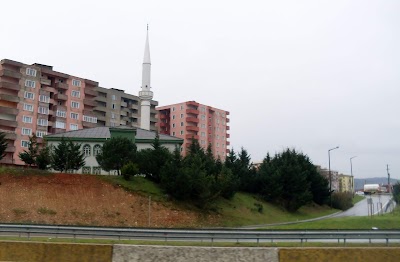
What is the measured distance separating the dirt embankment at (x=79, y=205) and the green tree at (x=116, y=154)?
4852mm

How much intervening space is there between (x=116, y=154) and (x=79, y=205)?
35.1 ft

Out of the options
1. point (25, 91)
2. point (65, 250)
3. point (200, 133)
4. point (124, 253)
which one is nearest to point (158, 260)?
point (124, 253)

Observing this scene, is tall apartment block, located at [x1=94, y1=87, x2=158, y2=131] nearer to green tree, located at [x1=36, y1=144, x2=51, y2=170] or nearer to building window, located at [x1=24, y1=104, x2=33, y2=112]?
building window, located at [x1=24, y1=104, x2=33, y2=112]

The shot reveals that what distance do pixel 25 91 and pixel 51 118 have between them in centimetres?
805

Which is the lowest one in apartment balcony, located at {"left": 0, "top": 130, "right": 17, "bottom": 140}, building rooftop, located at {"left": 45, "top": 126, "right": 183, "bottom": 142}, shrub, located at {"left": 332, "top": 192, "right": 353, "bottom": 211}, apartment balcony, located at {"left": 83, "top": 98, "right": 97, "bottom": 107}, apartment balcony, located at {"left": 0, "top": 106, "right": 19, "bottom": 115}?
shrub, located at {"left": 332, "top": 192, "right": 353, "bottom": 211}

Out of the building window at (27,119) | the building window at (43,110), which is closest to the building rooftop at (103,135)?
the building window at (27,119)

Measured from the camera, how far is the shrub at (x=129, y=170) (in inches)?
1785

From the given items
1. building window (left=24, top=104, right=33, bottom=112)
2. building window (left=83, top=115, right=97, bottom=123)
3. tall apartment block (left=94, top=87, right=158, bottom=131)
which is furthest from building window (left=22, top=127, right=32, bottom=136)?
tall apartment block (left=94, top=87, right=158, bottom=131)

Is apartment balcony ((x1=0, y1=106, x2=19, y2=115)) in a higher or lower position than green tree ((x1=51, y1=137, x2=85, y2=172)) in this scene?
higher

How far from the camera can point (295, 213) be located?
183ft

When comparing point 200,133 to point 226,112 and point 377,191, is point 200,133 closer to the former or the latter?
point 226,112

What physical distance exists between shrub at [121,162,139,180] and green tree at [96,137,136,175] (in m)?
3.67

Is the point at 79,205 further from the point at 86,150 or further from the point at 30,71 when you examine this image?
the point at 30,71

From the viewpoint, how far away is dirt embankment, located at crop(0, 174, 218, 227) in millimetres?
36844
